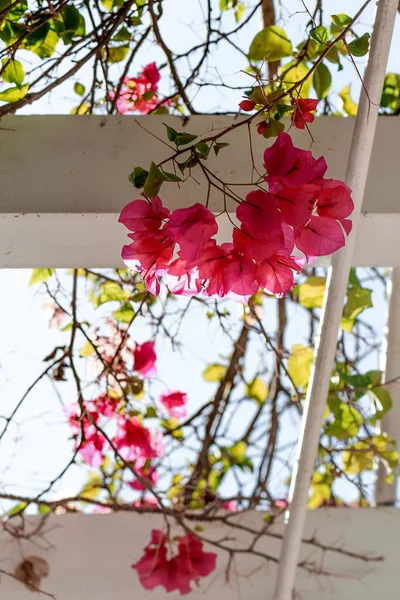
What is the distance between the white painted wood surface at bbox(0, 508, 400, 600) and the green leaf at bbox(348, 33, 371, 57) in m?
0.94

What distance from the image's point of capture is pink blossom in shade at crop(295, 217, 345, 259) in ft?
2.19

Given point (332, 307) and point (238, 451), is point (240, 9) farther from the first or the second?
point (238, 451)

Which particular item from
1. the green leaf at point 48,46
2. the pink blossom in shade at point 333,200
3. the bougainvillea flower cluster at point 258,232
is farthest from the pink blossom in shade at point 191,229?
the green leaf at point 48,46

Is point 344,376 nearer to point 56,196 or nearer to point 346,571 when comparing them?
point 346,571

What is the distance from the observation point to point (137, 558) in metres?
1.32

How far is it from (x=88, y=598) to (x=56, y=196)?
751 mm

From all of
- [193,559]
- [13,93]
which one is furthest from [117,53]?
[193,559]

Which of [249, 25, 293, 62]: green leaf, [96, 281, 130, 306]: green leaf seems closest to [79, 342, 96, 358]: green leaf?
[96, 281, 130, 306]: green leaf

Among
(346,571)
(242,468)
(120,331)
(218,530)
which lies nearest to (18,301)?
(120,331)

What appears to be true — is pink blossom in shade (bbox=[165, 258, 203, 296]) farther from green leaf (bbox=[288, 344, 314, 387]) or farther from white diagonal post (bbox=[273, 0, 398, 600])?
green leaf (bbox=[288, 344, 314, 387])

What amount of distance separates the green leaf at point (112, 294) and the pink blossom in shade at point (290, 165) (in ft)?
2.33

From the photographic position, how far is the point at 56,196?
36.7 inches

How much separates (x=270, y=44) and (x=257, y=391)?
2.75 feet

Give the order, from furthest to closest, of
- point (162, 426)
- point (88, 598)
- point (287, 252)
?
1. point (162, 426)
2. point (88, 598)
3. point (287, 252)
